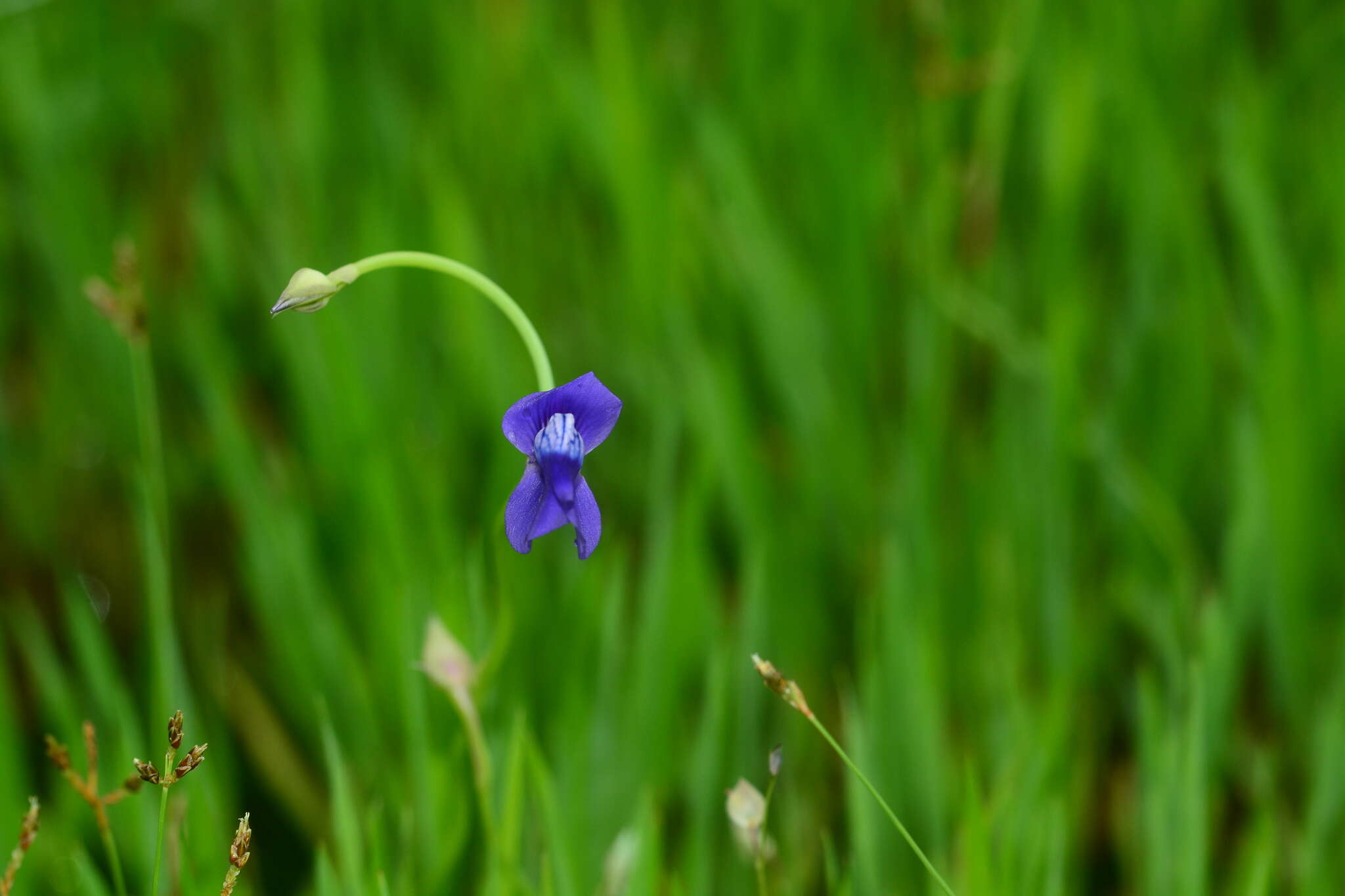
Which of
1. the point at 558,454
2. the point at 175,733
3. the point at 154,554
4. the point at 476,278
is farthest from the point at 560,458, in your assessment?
the point at 154,554

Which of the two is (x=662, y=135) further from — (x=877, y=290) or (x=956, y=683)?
(x=956, y=683)

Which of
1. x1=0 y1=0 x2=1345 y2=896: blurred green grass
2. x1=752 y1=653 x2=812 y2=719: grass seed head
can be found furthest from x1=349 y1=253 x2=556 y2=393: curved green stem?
x1=0 y1=0 x2=1345 y2=896: blurred green grass

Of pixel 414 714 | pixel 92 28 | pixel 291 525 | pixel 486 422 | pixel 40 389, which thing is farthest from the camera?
pixel 92 28

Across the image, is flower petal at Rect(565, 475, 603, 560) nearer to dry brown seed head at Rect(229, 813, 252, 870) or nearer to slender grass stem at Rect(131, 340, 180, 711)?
dry brown seed head at Rect(229, 813, 252, 870)

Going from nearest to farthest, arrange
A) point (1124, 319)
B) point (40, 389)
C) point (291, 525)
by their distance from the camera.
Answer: point (291, 525) < point (1124, 319) < point (40, 389)

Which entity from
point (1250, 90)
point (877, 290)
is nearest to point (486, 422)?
point (877, 290)

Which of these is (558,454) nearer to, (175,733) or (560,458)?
(560,458)
